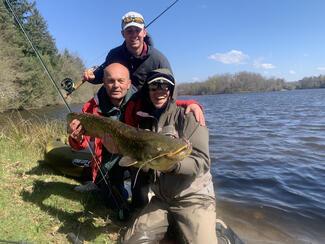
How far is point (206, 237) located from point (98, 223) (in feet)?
5.71

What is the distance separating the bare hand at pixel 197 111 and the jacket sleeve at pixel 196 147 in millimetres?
44

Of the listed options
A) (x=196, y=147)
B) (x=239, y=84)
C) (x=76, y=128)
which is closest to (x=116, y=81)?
(x=76, y=128)

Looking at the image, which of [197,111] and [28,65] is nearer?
[197,111]

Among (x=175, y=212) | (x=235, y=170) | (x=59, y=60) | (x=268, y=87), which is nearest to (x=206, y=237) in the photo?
(x=175, y=212)

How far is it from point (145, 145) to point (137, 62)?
2556 mm

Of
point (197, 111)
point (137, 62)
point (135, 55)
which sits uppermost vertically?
point (135, 55)

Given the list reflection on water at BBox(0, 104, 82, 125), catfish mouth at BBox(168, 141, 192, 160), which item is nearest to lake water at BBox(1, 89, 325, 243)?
catfish mouth at BBox(168, 141, 192, 160)

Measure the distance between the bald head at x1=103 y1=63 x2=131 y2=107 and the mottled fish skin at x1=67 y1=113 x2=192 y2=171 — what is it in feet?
2.24

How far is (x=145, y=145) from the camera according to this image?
12.6 feet

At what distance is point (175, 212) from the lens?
4.74 meters

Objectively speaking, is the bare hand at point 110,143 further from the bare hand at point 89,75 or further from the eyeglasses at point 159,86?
the bare hand at point 89,75

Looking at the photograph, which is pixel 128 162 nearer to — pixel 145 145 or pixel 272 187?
pixel 145 145

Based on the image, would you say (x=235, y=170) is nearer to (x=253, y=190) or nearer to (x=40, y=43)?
(x=253, y=190)

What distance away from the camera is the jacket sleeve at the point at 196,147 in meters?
4.21
